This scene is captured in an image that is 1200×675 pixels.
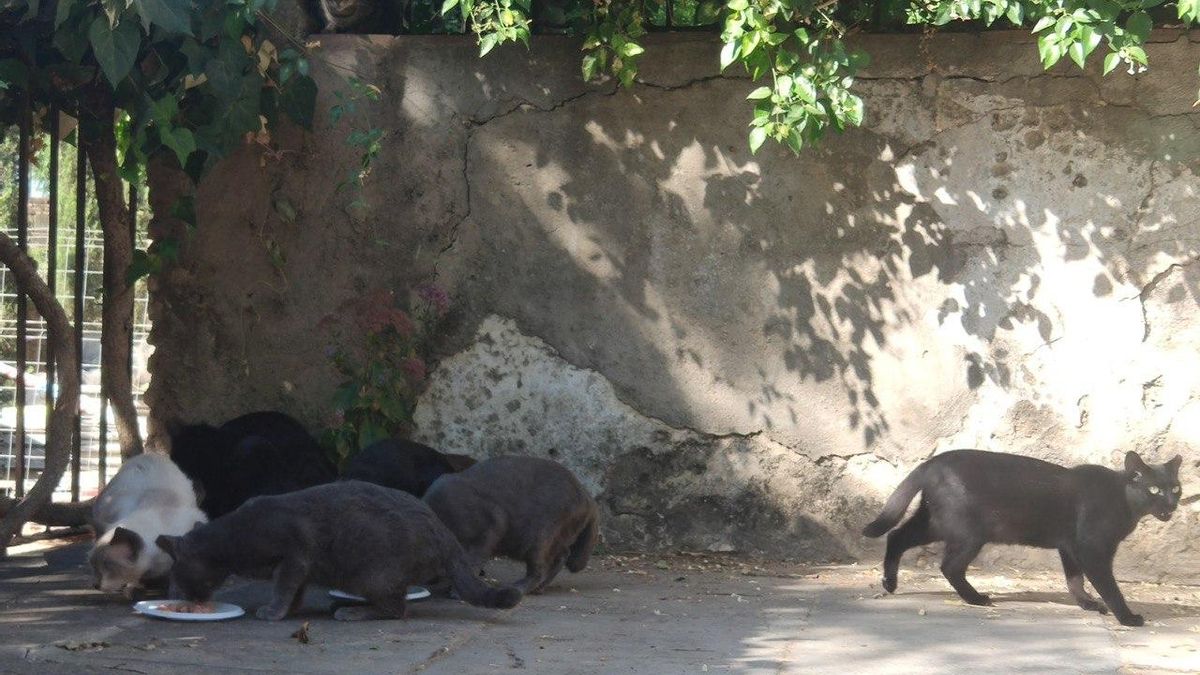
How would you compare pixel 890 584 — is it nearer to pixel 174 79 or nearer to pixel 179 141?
pixel 179 141

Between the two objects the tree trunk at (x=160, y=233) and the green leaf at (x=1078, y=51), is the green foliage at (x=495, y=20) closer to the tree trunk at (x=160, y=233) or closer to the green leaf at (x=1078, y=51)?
the tree trunk at (x=160, y=233)

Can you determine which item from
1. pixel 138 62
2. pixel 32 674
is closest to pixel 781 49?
pixel 138 62

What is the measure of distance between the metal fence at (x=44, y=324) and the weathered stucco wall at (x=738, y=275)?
61 centimetres

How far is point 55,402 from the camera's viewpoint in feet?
18.9

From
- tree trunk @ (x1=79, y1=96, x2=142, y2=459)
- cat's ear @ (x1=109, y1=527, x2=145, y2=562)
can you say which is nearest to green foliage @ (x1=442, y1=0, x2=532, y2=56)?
tree trunk @ (x1=79, y1=96, x2=142, y2=459)

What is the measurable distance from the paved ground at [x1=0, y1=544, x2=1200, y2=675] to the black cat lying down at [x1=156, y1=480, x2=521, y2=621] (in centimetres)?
13

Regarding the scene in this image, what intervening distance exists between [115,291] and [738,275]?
9.87 ft

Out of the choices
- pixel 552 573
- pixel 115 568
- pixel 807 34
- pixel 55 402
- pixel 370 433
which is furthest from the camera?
pixel 370 433

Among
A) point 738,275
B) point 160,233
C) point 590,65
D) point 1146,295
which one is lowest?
point 1146,295

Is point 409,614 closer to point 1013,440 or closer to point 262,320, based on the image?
point 262,320

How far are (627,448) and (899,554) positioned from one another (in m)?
1.32

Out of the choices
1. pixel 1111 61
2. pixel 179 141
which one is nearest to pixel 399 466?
pixel 179 141

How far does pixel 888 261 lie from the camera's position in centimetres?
584

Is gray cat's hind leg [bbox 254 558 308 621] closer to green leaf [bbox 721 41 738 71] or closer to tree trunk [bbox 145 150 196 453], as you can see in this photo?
tree trunk [bbox 145 150 196 453]
